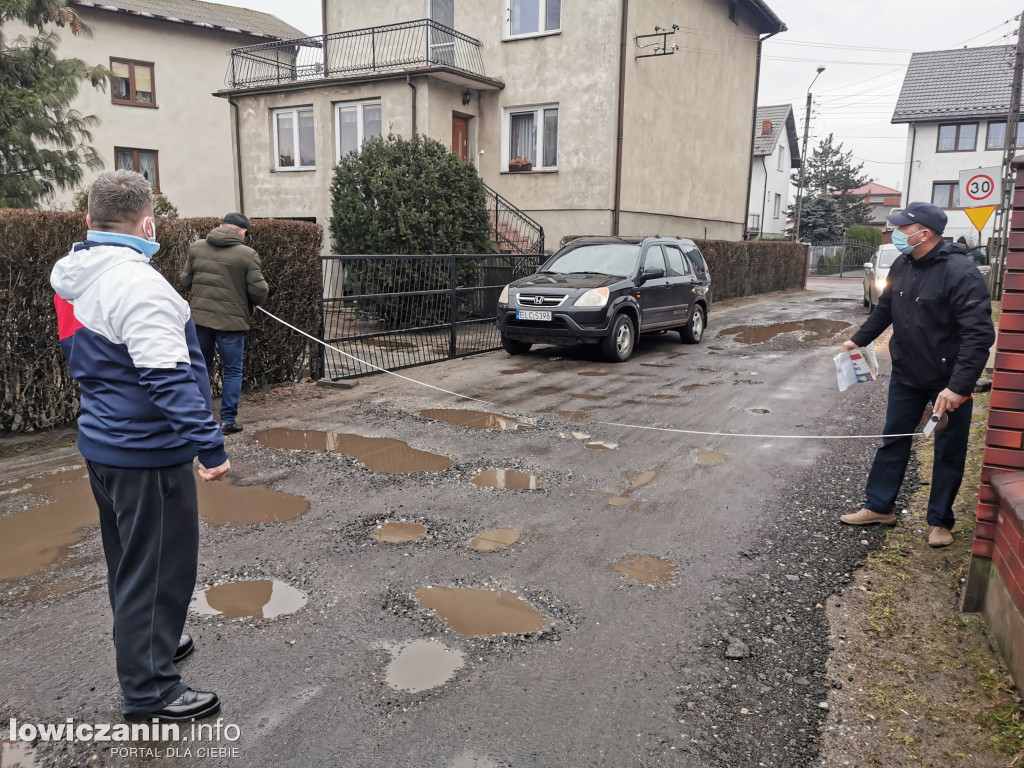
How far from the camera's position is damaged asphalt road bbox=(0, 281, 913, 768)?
2768mm

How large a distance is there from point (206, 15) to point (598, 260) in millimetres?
24978

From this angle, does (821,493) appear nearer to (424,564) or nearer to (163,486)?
(424,564)

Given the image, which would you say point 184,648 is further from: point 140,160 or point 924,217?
point 140,160

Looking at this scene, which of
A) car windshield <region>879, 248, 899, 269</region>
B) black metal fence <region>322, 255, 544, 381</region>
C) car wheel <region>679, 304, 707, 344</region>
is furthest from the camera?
car windshield <region>879, 248, 899, 269</region>

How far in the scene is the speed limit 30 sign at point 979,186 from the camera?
14.2 metres

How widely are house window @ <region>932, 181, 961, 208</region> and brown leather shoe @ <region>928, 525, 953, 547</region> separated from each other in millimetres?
42479

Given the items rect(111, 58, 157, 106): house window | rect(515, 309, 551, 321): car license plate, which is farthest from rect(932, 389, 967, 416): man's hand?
rect(111, 58, 157, 106): house window

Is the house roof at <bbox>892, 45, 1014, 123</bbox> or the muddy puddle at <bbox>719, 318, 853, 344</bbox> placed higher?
the house roof at <bbox>892, 45, 1014, 123</bbox>

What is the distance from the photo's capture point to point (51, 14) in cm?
1630

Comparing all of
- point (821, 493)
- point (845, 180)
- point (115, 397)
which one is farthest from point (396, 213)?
point (845, 180)

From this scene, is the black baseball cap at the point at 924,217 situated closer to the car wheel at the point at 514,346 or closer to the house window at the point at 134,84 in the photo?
the car wheel at the point at 514,346

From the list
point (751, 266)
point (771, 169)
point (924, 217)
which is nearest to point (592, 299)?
point (924, 217)

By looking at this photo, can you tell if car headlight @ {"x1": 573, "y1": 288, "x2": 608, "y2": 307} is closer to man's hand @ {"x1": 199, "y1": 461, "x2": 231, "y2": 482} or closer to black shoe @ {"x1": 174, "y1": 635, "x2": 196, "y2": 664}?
black shoe @ {"x1": 174, "y1": 635, "x2": 196, "y2": 664}

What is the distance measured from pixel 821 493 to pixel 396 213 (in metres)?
10.3
